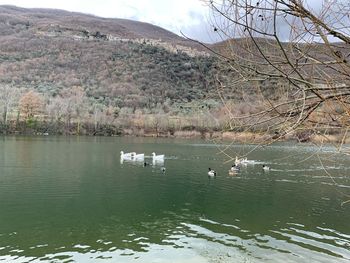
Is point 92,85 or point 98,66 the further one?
point 98,66

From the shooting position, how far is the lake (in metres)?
13.2

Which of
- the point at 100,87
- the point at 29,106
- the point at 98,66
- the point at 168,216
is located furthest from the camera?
the point at 98,66

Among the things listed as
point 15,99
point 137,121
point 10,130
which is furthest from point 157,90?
point 10,130

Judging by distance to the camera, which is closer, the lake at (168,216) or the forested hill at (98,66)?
the lake at (168,216)

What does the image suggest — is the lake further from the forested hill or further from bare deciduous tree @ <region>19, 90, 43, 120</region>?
the forested hill

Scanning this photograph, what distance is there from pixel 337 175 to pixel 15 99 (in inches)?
3181

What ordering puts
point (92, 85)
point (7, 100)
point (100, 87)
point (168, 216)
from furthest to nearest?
point (92, 85), point (100, 87), point (7, 100), point (168, 216)

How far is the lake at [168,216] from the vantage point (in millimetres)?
13203

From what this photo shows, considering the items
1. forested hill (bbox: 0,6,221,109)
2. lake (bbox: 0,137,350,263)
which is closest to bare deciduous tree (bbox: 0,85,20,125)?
forested hill (bbox: 0,6,221,109)

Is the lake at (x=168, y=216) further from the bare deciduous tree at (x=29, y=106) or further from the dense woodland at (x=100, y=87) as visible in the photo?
the bare deciduous tree at (x=29, y=106)

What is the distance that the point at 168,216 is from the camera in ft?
60.4

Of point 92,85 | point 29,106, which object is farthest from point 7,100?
point 92,85

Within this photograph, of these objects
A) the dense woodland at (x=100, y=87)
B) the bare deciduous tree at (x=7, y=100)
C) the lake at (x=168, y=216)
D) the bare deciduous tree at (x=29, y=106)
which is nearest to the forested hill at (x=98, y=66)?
the dense woodland at (x=100, y=87)

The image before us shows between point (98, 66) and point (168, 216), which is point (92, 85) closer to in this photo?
point (98, 66)
